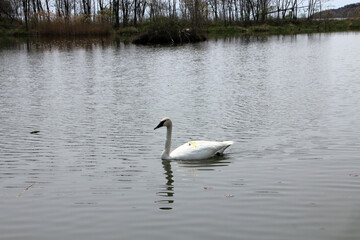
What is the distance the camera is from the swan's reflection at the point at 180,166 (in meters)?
5.40

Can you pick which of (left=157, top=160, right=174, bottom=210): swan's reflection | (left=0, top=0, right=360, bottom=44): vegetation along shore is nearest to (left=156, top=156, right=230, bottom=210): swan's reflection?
(left=157, top=160, right=174, bottom=210): swan's reflection

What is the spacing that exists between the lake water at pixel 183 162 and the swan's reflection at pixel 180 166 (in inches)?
1.0

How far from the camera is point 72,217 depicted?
4.80 meters

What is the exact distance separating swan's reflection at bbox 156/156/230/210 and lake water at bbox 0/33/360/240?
3cm

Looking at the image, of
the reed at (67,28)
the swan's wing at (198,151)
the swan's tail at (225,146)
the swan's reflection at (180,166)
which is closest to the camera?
the swan's reflection at (180,166)

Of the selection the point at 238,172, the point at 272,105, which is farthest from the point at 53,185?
the point at 272,105

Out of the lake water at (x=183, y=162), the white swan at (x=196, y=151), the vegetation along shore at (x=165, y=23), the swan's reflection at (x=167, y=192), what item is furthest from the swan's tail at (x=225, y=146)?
the vegetation along shore at (x=165, y=23)

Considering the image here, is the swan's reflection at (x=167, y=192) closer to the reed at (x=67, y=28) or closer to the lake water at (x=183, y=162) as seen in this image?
the lake water at (x=183, y=162)

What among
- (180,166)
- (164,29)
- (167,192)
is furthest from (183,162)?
(164,29)

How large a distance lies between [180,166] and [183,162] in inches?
9.3

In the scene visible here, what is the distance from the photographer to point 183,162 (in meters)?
7.12

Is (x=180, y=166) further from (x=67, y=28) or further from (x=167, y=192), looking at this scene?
(x=67, y=28)

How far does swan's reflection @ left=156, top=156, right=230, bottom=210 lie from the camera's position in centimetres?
540

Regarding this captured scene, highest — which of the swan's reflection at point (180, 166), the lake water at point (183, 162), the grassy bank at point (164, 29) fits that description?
the grassy bank at point (164, 29)
